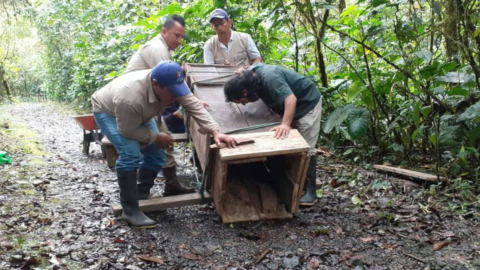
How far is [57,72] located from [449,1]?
70.8 ft

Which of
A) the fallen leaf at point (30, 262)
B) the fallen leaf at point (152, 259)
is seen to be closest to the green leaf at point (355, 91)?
the fallen leaf at point (152, 259)

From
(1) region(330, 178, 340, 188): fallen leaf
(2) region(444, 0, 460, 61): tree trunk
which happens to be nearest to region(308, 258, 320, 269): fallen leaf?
(1) region(330, 178, 340, 188): fallen leaf

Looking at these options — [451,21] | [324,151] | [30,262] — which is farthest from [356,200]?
[30,262]

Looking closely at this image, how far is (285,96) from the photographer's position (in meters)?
3.46

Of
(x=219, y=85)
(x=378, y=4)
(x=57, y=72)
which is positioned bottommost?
(x=57, y=72)

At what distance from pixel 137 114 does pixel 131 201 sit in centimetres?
80

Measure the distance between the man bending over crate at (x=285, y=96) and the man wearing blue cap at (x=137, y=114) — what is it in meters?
0.44

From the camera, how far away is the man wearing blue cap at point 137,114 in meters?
3.30

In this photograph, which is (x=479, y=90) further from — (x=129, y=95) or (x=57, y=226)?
(x=57, y=226)

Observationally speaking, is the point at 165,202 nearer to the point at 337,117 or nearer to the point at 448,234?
the point at 337,117

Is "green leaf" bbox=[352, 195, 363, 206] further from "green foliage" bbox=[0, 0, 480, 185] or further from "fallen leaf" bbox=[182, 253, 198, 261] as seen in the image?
"fallen leaf" bbox=[182, 253, 198, 261]

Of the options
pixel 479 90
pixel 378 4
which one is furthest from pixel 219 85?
pixel 479 90

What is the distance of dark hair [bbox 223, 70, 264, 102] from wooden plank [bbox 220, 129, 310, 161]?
539 mm

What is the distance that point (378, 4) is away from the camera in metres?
4.39
